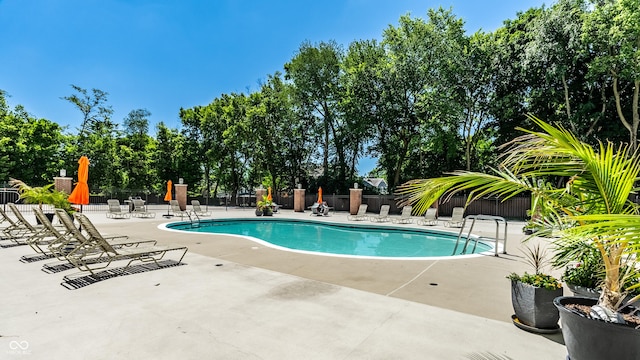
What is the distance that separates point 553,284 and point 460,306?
1086 mm

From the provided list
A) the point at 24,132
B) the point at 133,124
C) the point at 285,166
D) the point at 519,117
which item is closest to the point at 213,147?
the point at 285,166

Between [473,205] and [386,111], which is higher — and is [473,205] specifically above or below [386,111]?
below

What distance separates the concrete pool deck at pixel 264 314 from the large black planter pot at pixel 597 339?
1.58 feet

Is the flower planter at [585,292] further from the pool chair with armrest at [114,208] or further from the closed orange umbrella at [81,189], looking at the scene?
the pool chair with armrest at [114,208]

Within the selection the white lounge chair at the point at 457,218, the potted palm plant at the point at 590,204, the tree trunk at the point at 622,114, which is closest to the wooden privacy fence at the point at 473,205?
the white lounge chair at the point at 457,218

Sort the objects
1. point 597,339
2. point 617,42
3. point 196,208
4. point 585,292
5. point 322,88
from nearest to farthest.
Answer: point 597,339
point 585,292
point 617,42
point 196,208
point 322,88

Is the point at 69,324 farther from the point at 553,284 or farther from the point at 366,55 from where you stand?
the point at 366,55

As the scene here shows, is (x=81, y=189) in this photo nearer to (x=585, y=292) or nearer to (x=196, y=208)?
(x=196, y=208)

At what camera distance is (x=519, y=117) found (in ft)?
68.4

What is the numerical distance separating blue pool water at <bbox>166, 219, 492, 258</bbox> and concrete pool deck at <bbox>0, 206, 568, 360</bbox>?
3.84m

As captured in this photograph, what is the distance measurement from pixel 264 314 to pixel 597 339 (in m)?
2.91

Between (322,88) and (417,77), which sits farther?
(322,88)

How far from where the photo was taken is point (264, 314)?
356 cm

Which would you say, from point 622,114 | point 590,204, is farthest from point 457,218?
point 622,114
